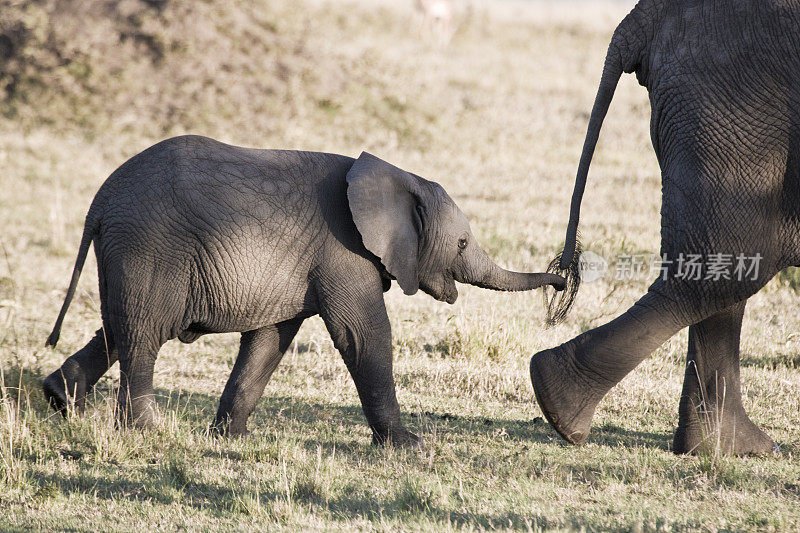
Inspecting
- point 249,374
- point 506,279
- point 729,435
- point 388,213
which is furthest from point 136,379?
point 729,435

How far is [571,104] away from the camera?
74.4 feet

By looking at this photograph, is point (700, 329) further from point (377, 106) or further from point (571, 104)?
Result: point (571, 104)

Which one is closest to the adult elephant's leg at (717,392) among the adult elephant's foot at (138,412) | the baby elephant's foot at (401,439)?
the baby elephant's foot at (401,439)

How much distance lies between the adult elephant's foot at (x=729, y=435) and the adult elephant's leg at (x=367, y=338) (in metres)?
1.78

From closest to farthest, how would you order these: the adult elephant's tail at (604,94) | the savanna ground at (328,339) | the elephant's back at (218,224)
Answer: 1. the savanna ground at (328,339)
2. the elephant's back at (218,224)
3. the adult elephant's tail at (604,94)

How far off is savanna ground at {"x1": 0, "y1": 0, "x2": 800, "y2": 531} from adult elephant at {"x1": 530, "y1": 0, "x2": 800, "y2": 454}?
0.66 metres

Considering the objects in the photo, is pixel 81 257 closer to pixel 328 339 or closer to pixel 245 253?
pixel 245 253

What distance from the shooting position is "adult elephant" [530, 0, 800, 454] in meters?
5.62

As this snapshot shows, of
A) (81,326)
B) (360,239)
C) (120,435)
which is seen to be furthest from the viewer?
(81,326)

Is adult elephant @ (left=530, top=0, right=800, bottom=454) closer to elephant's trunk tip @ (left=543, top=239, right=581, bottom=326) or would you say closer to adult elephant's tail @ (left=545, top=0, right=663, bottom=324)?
adult elephant's tail @ (left=545, top=0, right=663, bottom=324)

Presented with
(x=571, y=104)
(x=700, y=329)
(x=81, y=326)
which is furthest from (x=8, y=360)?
(x=571, y=104)

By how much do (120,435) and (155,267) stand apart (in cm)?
105

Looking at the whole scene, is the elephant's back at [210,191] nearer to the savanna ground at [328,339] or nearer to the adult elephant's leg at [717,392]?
the savanna ground at [328,339]

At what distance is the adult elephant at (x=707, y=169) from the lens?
221 inches
